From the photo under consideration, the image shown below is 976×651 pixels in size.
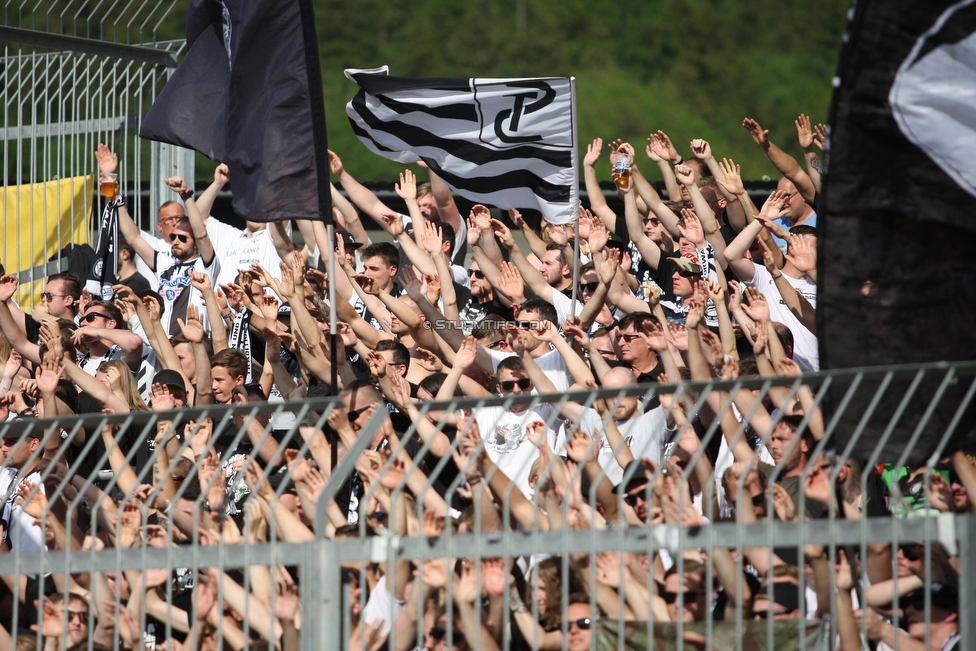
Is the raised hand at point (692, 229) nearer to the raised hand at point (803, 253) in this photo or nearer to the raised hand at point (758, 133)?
the raised hand at point (758, 133)

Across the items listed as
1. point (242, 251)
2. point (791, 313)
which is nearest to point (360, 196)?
point (242, 251)

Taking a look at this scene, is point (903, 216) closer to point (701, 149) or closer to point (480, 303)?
point (701, 149)

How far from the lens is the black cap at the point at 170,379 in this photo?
769cm

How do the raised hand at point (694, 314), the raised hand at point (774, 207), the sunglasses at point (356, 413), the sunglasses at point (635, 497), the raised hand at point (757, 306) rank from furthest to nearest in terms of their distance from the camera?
the raised hand at point (774, 207), the raised hand at point (757, 306), the raised hand at point (694, 314), the sunglasses at point (356, 413), the sunglasses at point (635, 497)

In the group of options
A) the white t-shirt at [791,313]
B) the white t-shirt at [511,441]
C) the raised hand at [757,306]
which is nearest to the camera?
the white t-shirt at [511,441]

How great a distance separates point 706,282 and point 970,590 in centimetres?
334

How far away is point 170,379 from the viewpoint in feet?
25.3

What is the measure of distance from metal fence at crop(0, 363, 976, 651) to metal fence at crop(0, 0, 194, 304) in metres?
4.84

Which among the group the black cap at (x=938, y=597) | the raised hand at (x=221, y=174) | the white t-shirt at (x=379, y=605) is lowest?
the white t-shirt at (x=379, y=605)

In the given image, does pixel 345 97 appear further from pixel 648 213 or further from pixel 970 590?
pixel 970 590

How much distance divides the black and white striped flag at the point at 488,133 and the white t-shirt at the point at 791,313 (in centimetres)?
115

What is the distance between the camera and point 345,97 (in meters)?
33.5

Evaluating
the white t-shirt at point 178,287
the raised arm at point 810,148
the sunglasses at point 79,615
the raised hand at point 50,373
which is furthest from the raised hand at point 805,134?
the sunglasses at point 79,615

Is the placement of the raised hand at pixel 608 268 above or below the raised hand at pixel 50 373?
above
